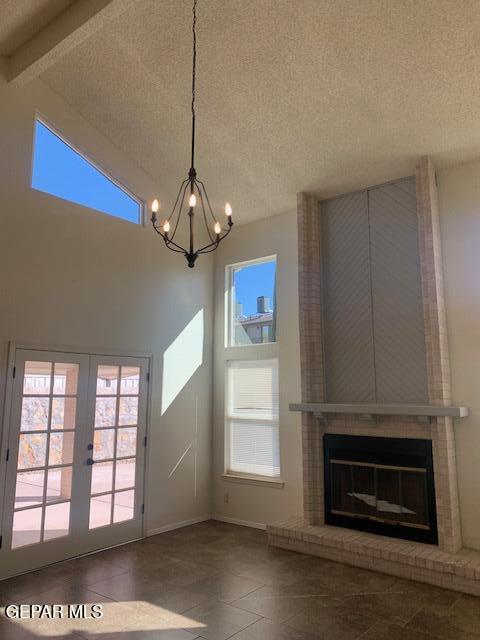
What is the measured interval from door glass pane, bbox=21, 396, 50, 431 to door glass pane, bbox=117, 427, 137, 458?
34.1 inches

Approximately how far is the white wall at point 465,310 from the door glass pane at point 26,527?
3.86m

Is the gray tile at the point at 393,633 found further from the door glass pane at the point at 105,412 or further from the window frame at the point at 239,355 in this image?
the door glass pane at the point at 105,412

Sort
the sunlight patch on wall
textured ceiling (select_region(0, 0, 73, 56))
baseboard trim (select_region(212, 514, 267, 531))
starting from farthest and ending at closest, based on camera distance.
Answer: the sunlight patch on wall < baseboard trim (select_region(212, 514, 267, 531)) < textured ceiling (select_region(0, 0, 73, 56))

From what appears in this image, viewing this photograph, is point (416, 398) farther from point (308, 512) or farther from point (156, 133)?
point (156, 133)

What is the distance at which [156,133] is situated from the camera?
5051 millimetres

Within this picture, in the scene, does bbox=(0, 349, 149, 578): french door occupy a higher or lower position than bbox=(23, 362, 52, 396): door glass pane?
lower

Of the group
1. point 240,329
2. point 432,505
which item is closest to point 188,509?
point 240,329

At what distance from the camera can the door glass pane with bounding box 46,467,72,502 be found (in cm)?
436

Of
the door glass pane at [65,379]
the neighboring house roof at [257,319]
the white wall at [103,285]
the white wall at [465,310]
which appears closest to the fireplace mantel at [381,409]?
the white wall at [465,310]

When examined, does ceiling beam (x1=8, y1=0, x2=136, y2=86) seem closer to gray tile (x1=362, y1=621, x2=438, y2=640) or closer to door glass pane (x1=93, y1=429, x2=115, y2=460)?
door glass pane (x1=93, y1=429, x2=115, y2=460)

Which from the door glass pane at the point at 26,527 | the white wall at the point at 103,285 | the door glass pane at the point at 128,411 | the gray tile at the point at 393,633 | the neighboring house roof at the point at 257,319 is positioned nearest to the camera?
the gray tile at the point at 393,633

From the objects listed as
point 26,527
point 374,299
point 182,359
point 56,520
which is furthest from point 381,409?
point 26,527

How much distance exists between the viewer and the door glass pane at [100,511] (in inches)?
184

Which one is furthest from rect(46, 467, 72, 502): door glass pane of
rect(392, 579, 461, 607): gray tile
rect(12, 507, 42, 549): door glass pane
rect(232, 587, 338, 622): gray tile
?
rect(392, 579, 461, 607): gray tile
